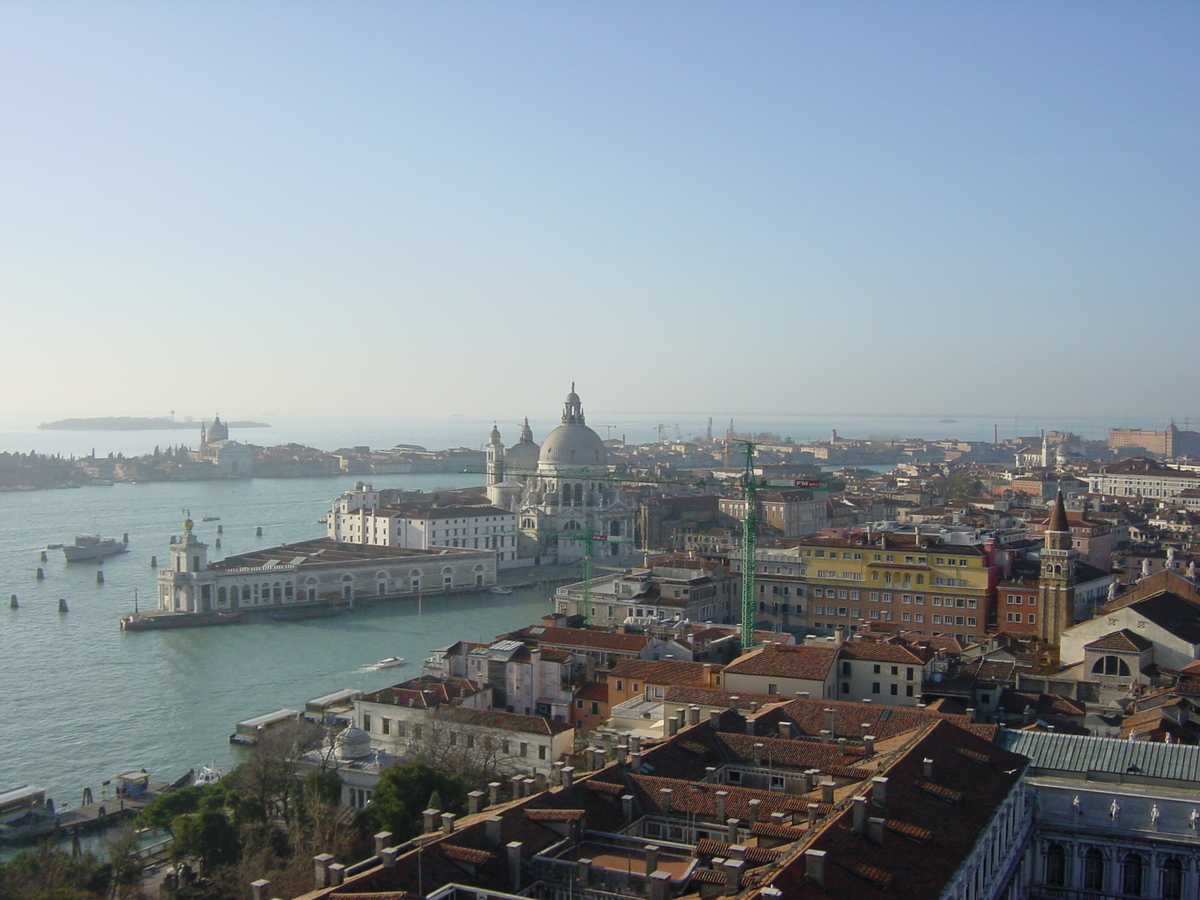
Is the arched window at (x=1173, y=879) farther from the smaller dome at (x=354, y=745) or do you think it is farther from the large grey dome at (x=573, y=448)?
the large grey dome at (x=573, y=448)

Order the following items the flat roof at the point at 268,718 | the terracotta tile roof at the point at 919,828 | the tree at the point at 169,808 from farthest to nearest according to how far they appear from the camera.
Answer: the flat roof at the point at 268,718, the tree at the point at 169,808, the terracotta tile roof at the point at 919,828

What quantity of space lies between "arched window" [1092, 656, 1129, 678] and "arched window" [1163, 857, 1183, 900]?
417 cm

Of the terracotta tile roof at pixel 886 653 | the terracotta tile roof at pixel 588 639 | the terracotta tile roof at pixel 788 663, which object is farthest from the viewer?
the terracotta tile roof at pixel 588 639

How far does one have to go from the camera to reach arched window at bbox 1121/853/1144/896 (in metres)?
5.98

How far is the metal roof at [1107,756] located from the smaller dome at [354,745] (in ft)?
13.8

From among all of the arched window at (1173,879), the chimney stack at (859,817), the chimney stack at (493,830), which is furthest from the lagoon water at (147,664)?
the arched window at (1173,879)

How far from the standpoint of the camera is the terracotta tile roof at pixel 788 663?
9414 millimetres

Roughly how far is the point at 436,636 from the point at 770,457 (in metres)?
54.8

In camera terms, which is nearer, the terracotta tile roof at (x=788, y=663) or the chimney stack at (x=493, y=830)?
the chimney stack at (x=493, y=830)

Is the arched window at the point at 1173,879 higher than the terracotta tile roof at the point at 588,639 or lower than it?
lower

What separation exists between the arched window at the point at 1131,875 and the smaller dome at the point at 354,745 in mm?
4810

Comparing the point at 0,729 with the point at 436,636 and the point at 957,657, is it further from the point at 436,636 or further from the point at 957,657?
the point at 957,657

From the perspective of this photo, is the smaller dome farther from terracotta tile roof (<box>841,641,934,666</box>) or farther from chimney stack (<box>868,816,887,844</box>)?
chimney stack (<box>868,816,887,844</box>)

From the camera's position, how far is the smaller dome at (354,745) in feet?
28.1
